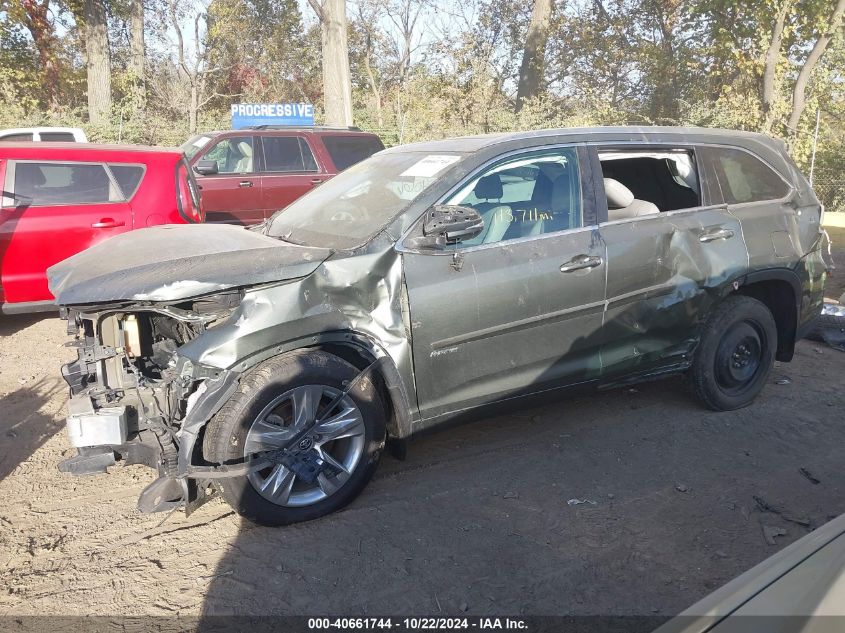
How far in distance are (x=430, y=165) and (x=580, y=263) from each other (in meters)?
1.04

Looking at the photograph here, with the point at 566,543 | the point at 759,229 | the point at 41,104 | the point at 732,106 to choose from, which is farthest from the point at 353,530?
the point at 41,104

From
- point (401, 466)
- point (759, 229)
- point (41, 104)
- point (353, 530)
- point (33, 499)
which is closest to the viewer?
point (353, 530)

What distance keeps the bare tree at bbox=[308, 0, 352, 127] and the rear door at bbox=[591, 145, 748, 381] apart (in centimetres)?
1242

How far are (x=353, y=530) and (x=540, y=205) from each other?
211 centimetres

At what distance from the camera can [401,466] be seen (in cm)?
405

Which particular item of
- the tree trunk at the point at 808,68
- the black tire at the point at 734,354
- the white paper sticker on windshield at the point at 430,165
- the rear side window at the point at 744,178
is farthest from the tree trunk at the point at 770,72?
the white paper sticker on windshield at the point at 430,165

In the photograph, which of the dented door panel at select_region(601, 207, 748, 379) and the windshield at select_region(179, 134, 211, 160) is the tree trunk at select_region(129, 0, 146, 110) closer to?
the windshield at select_region(179, 134, 211, 160)

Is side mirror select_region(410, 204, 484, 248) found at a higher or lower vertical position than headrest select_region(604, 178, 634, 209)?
lower

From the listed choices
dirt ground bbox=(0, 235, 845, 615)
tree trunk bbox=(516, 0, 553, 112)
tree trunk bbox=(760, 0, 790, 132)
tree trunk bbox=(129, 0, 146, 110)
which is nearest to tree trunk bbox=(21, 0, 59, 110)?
tree trunk bbox=(129, 0, 146, 110)

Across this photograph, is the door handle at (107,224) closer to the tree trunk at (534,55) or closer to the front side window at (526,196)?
the front side window at (526,196)

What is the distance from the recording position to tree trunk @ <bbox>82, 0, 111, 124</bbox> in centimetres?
1834

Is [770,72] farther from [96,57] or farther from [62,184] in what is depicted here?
[96,57]

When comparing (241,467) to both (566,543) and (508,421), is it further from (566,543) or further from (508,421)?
(508,421)

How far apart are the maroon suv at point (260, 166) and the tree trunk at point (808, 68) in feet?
38.6
